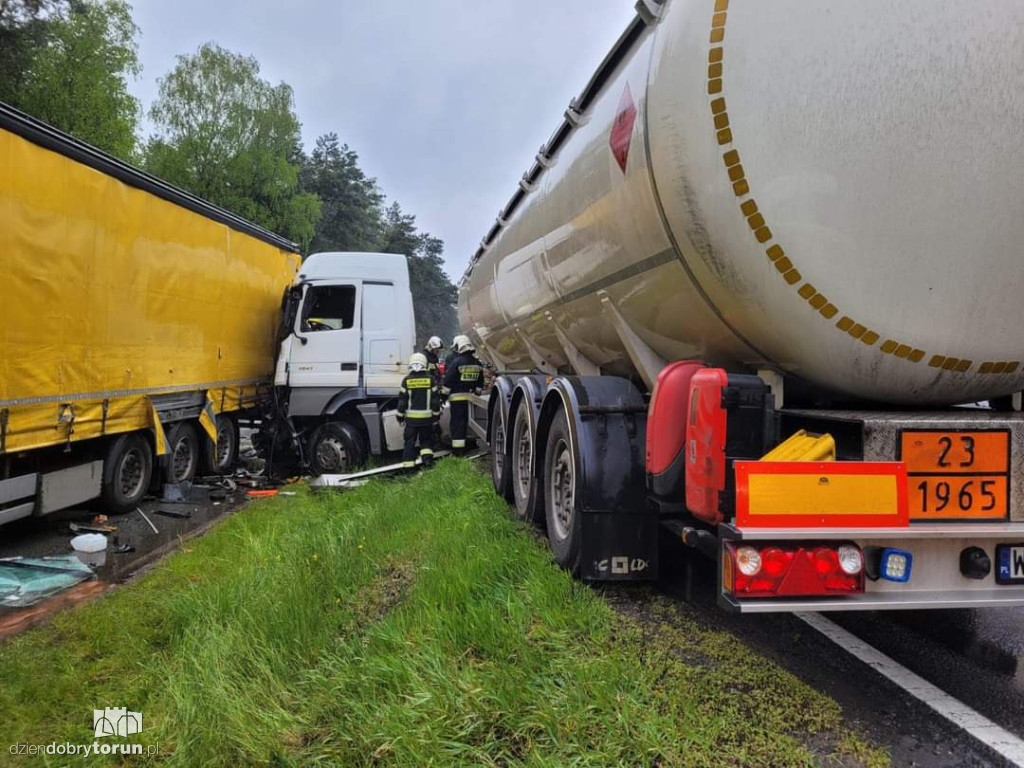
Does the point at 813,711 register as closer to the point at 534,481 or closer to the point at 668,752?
the point at 668,752

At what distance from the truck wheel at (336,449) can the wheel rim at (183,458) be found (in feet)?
4.73

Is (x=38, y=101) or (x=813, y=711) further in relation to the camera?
(x=38, y=101)

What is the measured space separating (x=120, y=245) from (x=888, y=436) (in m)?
Result: 6.55

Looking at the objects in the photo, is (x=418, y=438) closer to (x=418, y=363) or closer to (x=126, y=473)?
(x=418, y=363)

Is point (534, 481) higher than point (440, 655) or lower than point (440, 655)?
higher

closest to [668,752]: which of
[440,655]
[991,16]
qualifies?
[440,655]

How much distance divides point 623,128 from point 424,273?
5895 centimetres

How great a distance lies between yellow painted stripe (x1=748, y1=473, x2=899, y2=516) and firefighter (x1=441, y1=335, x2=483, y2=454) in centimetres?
672

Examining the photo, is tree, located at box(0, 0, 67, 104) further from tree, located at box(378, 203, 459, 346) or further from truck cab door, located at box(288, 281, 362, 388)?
tree, located at box(378, 203, 459, 346)

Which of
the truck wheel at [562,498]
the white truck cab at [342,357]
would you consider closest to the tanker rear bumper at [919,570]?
the truck wheel at [562,498]

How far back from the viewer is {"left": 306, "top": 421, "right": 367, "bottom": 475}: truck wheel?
9023 millimetres

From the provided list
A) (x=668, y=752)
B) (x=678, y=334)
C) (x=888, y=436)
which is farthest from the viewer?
(x=678, y=334)

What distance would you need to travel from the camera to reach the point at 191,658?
3.10 metres

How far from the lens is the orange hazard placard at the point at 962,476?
246 centimetres
